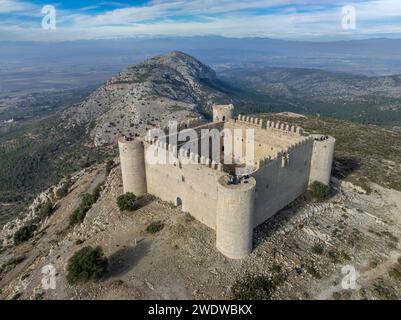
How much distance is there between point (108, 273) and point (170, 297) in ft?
17.3

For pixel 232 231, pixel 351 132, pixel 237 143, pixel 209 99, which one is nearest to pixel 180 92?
pixel 209 99

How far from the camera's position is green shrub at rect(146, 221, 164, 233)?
88.5 ft

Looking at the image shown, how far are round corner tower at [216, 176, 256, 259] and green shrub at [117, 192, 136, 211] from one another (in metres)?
10.1

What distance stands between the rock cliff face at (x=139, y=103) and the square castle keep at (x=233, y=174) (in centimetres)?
5751

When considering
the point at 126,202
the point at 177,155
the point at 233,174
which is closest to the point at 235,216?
the point at 233,174

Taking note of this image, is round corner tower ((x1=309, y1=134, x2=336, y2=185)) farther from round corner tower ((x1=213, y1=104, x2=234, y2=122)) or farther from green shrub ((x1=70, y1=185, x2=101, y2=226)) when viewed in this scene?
green shrub ((x1=70, y1=185, x2=101, y2=226))

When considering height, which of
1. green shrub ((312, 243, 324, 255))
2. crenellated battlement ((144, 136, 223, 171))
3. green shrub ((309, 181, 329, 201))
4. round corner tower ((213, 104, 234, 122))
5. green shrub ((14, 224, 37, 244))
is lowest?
green shrub ((14, 224, 37, 244))

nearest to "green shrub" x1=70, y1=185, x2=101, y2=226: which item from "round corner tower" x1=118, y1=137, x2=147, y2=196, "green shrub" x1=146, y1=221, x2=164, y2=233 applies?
"round corner tower" x1=118, y1=137, x2=147, y2=196

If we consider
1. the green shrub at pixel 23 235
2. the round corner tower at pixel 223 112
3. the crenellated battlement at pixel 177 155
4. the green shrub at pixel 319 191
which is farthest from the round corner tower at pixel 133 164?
the green shrub at pixel 319 191

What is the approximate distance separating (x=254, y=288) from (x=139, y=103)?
299 feet

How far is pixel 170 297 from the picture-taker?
20.8m

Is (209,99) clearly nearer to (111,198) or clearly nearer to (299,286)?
(111,198)

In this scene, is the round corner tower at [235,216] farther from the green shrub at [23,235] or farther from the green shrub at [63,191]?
the green shrub at [63,191]

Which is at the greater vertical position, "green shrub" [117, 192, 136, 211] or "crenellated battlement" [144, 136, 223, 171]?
"crenellated battlement" [144, 136, 223, 171]
